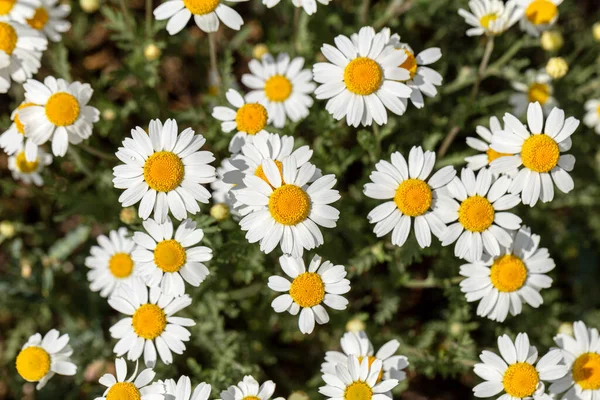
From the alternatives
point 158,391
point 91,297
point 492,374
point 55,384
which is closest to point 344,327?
point 492,374

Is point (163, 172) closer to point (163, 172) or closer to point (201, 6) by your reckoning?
point (163, 172)

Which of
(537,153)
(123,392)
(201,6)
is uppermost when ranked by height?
(537,153)

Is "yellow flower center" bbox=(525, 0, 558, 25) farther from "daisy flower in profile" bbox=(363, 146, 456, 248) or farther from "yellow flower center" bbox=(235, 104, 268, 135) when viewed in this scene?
"yellow flower center" bbox=(235, 104, 268, 135)

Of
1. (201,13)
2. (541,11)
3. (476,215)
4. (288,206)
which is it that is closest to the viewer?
(288,206)

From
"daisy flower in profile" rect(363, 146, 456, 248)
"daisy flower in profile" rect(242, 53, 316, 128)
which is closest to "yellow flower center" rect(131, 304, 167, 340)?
"daisy flower in profile" rect(363, 146, 456, 248)

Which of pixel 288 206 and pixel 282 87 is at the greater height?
pixel 282 87

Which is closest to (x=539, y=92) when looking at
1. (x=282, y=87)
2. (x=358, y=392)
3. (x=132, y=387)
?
(x=282, y=87)

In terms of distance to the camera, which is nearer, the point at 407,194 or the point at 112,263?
the point at 407,194

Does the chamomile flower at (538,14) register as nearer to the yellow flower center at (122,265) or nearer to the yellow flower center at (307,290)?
the yellow flower center at (307,290)
